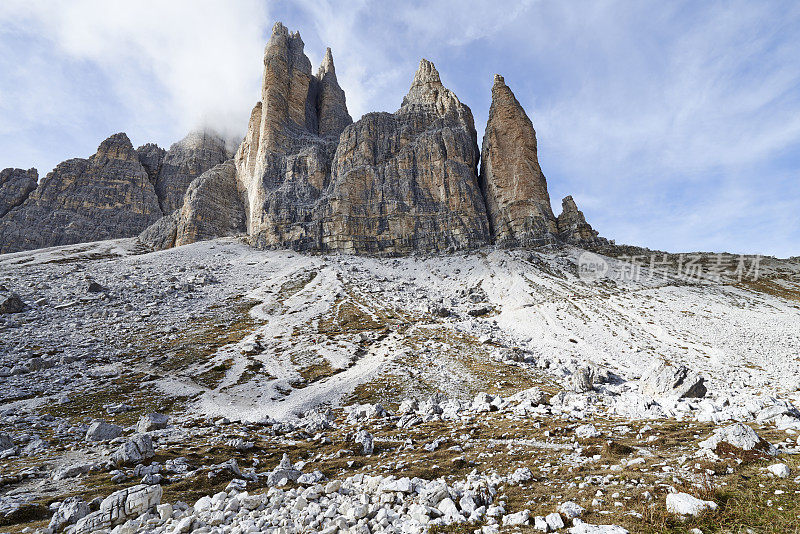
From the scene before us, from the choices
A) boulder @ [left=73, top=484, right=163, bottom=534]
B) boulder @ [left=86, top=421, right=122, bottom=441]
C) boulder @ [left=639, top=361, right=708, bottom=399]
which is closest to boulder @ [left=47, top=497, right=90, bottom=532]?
boulder @ [left=73, top=484, right=163, bottom=534]

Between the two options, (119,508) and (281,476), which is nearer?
(119,508)

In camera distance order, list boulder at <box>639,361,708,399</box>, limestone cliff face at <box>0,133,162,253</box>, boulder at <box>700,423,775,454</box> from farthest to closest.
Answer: limestone cliff face at <box>0,133,162,253</box> < boulder at <box>639,361,708,399</box> < boulder at <box>700,423,775,454</box>

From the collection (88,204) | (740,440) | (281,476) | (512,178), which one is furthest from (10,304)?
(88,204)

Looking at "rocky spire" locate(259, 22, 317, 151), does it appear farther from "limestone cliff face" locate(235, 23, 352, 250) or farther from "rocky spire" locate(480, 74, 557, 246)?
"rocky spire" locate(480, 74, 557, 246)

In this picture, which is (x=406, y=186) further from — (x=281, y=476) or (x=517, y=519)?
(x=517, y=519)

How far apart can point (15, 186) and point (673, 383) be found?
22204 centimetres

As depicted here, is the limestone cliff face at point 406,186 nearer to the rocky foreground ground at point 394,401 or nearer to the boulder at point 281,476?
the rocky foreground ground at point 394,401

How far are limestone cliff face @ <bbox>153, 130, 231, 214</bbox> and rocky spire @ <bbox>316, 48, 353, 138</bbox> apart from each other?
6641cm

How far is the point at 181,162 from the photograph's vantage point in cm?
16325

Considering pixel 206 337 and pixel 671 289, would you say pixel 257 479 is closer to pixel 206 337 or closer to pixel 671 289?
pixel 206 337

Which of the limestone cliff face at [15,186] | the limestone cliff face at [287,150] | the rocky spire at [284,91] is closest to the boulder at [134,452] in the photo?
the limestone cliff face at [287,150]

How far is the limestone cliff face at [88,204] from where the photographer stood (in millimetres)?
126438

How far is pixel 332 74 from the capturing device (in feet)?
499

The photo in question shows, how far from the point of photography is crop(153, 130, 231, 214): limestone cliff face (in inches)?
6117
